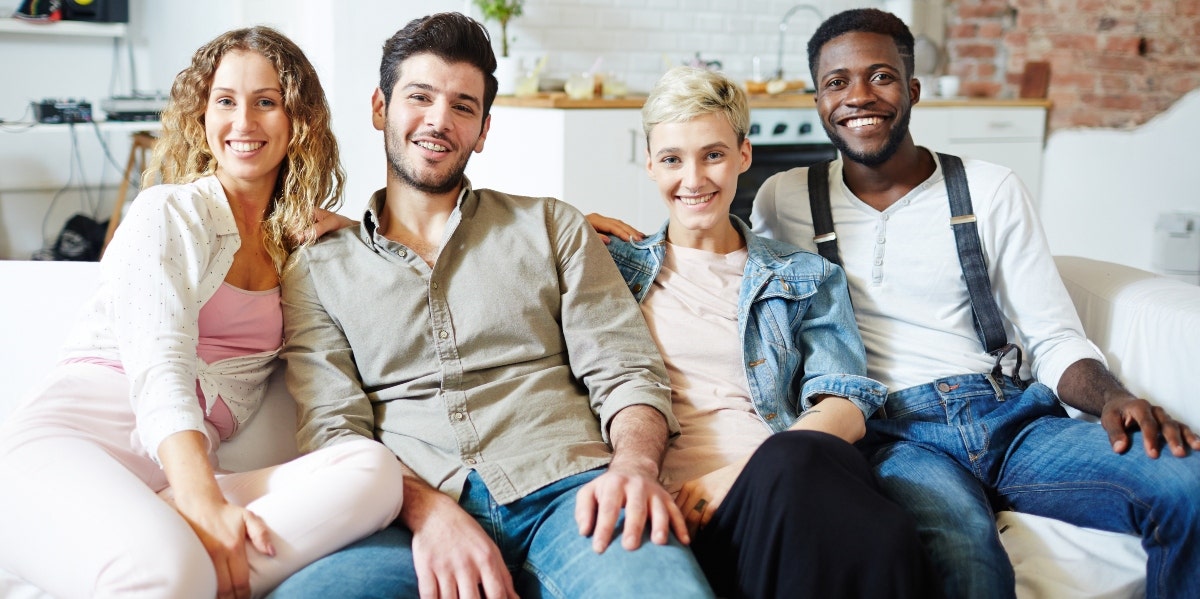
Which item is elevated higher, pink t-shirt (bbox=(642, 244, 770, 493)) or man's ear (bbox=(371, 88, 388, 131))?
man's ear (bbox=(371, 88, 388, 131))

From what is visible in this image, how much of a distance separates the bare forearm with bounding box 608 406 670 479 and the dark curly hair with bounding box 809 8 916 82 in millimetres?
818

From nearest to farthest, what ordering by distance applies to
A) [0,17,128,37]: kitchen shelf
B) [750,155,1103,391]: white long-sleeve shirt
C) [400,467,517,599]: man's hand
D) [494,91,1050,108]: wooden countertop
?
1. [400,467,517,599]: man's hand
2. [750,155,1103,391]: white long-sleeve shirt
3. [494,91,1050,108]: wooden countertop
4. [0,17,128,37]: kitchen shelf

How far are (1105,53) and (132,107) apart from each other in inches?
157

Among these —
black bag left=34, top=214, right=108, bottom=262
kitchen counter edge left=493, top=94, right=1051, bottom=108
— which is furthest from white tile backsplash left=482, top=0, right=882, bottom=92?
black bag left=34, top=214, right=108, bottom=262

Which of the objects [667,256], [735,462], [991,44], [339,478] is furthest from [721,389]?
[991,44]

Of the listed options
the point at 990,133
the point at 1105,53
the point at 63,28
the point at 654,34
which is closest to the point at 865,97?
the point at 654,34

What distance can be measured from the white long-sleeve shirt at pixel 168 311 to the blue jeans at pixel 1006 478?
1.01 meters

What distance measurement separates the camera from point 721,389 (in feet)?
5.60

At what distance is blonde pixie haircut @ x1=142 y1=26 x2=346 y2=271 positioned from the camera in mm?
1654

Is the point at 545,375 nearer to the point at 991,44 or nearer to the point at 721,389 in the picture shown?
the point at 721,389

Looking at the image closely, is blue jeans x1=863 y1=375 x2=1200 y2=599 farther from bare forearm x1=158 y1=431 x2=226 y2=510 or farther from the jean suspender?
bare forearm x1=158 y1=431 x2=226 y2=510

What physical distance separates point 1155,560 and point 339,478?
1.14 meters

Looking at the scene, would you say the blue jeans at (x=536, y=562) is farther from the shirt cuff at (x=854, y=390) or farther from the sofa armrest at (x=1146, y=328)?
the sofa armrest at (x=1146, y=328)

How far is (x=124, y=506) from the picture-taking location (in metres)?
1.27
